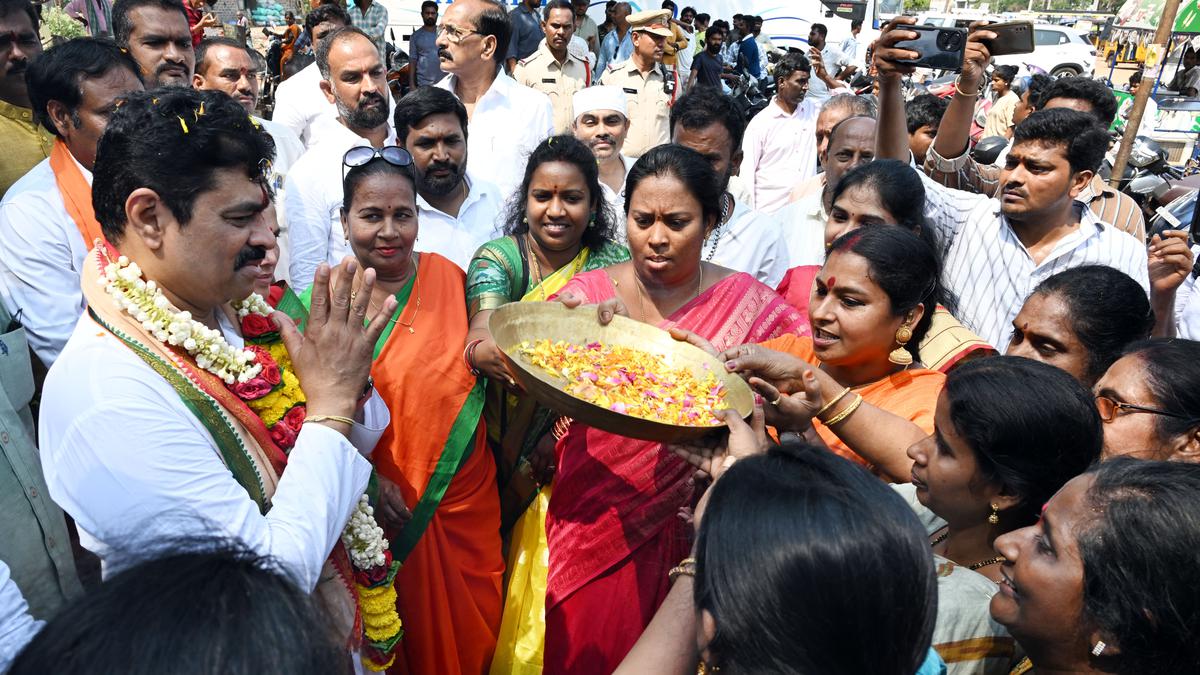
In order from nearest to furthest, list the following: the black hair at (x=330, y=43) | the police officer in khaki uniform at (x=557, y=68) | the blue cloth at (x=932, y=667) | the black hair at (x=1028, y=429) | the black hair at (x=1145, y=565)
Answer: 1. the black hair at (x=1145, y=565)
2. the blue cloth at (x=932, y=667)
3. the black hair at (x=1028, y=429)
4. the black hair at (x=330, y=43)
5. the police officer in khaki uniform at (x=557, y=68)

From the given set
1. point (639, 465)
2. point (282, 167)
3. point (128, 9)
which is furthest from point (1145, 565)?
point (128, 9)

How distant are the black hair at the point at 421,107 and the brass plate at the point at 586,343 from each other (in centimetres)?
183

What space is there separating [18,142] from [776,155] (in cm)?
534

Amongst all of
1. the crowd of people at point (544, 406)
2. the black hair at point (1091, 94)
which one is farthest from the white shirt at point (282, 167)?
the black hair at point (1091, 94)

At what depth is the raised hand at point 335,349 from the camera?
2.03 metres

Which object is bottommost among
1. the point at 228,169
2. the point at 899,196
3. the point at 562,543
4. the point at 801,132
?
the point at 562,543

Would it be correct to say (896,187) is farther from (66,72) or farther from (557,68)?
(557,68)

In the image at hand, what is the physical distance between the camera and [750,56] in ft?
49.7

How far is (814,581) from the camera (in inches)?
49.6

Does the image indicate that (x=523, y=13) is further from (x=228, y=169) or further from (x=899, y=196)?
(x=228, y=169)

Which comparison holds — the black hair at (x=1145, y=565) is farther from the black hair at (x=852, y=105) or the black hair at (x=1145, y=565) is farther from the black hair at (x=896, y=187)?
the black hair at (x=852, y=105)

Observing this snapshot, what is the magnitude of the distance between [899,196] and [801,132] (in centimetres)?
376

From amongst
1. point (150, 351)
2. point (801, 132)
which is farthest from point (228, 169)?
point (801, 132)

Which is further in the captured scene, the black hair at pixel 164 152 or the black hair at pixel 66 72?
the black hair at pixel 66 72
